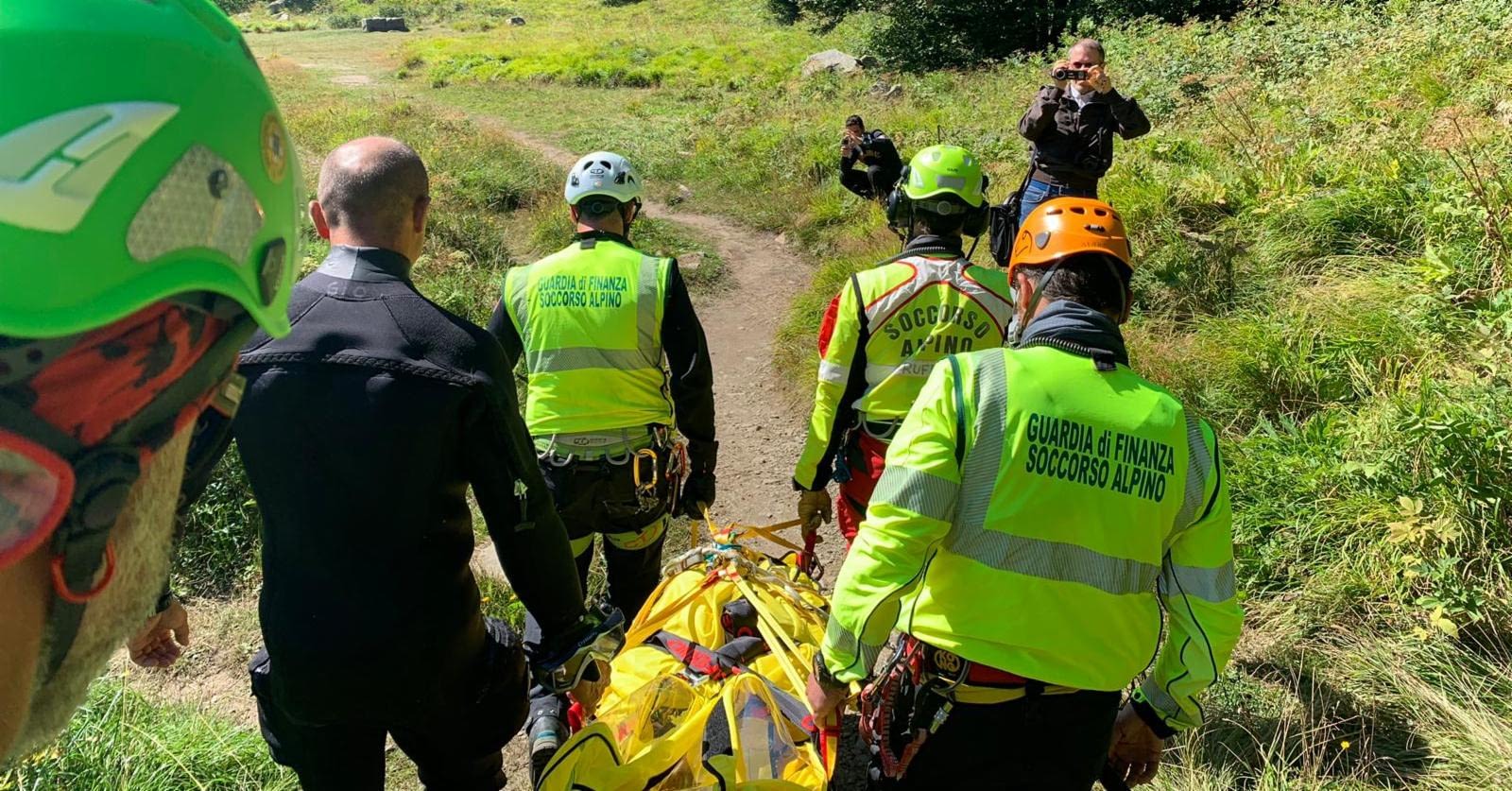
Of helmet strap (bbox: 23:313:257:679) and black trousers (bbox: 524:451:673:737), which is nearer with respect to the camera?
helmet strap (bbox: 23:313:257:679)

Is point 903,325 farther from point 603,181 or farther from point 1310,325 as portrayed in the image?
point 1310,325

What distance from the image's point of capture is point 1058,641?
2068mm

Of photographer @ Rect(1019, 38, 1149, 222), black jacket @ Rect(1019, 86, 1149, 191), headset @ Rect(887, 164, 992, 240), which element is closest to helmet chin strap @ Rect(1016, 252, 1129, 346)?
headset @ Rect(887, 164, 992, 240)

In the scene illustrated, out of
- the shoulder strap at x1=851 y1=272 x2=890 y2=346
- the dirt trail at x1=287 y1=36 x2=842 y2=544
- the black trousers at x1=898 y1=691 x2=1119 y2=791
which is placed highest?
the shoulder strap at x1=851 y1=272 x2=890 y2=346

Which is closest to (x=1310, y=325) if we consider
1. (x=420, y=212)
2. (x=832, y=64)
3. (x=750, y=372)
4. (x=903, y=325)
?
(x=903, y=325)

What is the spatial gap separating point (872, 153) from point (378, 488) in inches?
140

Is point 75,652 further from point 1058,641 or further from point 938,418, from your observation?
point 1058,641

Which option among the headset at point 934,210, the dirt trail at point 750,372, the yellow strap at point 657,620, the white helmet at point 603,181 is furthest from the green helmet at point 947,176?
the dirt trail at point 750,372

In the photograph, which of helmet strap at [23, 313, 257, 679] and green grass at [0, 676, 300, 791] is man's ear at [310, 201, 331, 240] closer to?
helmet strap at [23, 313, 257, 679]

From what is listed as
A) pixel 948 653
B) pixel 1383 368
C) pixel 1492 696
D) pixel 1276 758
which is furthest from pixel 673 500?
pixel 1383 368

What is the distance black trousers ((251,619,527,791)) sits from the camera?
2338 millimetres

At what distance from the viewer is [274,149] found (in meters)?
0.93

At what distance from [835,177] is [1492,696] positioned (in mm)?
9044

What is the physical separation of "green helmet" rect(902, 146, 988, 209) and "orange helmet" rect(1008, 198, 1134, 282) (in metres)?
1.09
